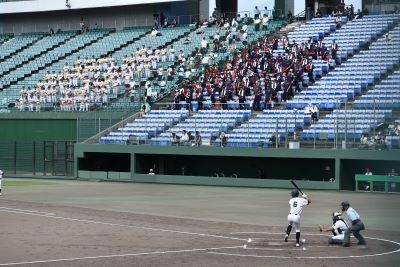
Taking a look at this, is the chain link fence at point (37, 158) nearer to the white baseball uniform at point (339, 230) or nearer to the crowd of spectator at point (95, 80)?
the crowd of spectator at point (95, 80)

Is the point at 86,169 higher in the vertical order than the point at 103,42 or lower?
lower

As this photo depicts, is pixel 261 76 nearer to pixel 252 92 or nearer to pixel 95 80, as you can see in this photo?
pixel 252 92

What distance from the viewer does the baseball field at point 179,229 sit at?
715 inches

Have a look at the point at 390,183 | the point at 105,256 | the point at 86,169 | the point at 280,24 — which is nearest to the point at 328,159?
the point at 390,183

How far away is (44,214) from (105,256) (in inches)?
398

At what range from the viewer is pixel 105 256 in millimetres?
18484

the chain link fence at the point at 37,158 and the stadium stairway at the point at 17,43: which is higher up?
the stadium stairway at the point at 17,43

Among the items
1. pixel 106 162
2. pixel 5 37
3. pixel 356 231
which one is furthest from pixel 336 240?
pixel 5 37

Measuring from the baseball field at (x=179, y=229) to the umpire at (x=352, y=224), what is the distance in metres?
0.34

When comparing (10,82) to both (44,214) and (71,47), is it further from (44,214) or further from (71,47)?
(44,214)

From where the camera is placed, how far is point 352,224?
19.7 m

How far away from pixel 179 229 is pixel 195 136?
20.5 metres

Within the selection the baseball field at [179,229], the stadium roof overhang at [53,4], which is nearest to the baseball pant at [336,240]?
the baseball field at [179,229]

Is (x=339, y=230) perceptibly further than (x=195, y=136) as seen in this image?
No
